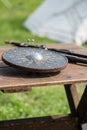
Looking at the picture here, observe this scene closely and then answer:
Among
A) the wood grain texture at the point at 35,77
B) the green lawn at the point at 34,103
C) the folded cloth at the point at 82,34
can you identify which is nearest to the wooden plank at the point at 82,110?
A: the wood grain texture at the point at 35,77

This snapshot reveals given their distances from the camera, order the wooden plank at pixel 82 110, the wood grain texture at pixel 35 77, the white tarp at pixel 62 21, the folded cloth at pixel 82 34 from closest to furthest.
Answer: the wood grain texture at pixel 35 77, the wooden plank at pixel 82 110, the folded cloth at pixel 82 34, the white tarp at pixel 62 21

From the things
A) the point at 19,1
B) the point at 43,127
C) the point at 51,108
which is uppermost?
the point at 43,127

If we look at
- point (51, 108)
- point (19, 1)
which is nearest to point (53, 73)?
point (51, 108)

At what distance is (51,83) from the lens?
2434mm

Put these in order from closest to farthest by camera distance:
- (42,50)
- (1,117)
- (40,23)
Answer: (42,50)
(1,117)
(40,23)

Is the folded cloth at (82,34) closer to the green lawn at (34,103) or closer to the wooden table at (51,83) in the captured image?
the green lawn at (34,103)

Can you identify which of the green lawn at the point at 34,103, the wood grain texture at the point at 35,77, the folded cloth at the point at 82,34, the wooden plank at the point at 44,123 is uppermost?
the wood grain texture at the point at 35,77

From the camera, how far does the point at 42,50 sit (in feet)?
9.20

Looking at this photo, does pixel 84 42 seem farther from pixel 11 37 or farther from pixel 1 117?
pixel 1 117

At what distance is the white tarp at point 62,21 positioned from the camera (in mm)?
8461

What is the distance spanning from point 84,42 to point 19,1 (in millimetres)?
5003

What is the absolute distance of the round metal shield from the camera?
247cm

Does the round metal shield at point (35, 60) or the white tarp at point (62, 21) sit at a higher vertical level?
the round metal shield at point (35, 60)

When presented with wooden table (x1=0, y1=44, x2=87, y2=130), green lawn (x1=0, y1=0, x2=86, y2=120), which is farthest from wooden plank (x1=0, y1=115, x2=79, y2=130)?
green lawn (x1=0, y1=0, x2=86, y2=120)
